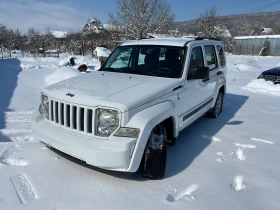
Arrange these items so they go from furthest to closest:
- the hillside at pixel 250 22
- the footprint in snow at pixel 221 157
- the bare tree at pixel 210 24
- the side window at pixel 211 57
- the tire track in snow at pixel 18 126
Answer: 1. the hillside at pixel 250 22
2. the bare tree at pixel 210 24
3. the side window at pixel 211 57
4. the tire track in snow at pixel 18 126
5. the footprint in snow at pixel 221 157

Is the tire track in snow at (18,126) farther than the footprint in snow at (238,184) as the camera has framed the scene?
Yes

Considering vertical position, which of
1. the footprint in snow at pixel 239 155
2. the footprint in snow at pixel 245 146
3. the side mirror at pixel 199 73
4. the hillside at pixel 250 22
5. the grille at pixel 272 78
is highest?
the hillside at pixel 250 22

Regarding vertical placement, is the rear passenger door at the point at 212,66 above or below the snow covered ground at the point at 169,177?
above

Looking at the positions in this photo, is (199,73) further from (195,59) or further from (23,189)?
(23,189)

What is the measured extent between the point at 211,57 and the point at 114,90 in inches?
115

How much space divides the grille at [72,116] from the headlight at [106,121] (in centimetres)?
7

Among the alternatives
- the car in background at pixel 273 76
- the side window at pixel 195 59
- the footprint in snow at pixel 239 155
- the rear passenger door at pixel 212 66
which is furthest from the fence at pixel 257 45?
the footprint in snow at pixel 239 155

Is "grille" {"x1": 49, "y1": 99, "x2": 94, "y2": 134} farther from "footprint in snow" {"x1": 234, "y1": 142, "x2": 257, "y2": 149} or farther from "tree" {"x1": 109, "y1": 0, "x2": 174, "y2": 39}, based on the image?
"tree" {"x1": 109, "y1": 0, "x2": 174, "y2": 39}

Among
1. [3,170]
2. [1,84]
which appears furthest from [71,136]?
[1,84]

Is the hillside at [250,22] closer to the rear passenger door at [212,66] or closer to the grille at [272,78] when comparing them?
the grille at [272,78]

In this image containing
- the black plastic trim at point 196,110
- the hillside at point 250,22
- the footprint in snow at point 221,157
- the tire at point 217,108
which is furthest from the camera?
the hillside at point 250,22

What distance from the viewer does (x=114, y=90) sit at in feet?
10.1

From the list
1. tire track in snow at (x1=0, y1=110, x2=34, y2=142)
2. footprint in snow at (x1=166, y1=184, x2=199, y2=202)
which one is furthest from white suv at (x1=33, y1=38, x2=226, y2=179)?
tire track in snow at (x1=0, y1=110, x2=34, y2=142)

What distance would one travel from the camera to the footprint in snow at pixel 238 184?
9.80 ft
